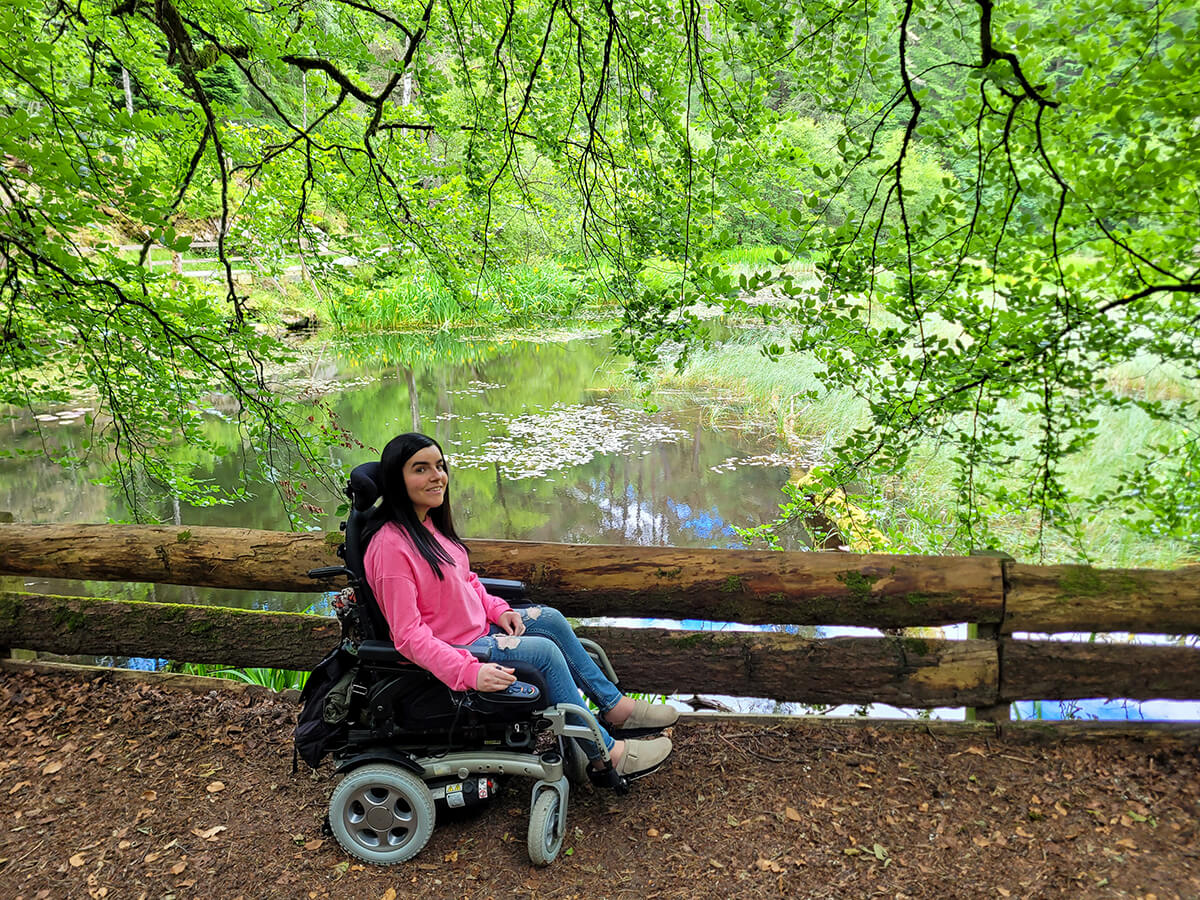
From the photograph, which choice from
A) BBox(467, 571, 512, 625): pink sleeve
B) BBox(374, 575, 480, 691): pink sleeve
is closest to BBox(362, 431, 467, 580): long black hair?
BBox(374, 575, 480, 691): pink sleeve

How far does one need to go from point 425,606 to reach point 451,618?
0.10 meters

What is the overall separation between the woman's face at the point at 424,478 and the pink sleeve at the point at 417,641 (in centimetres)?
28

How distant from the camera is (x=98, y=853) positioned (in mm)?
2369

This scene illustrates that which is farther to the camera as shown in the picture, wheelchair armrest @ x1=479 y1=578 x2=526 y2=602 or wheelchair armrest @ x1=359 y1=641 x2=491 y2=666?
wheelchair armrest @ x1=479 y1=578 x2=526 y2=602

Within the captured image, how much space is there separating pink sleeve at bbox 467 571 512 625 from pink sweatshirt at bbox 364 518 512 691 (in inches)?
3.0

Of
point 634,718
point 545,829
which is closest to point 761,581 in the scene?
point 634,718

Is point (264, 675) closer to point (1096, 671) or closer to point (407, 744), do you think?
point (407, 744)

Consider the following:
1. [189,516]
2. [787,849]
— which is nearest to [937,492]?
[787,849]

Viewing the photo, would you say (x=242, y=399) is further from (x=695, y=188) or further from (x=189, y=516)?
(x=189, y=516)

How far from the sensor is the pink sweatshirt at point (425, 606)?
2150 millimetres

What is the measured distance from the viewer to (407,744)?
2.31 m

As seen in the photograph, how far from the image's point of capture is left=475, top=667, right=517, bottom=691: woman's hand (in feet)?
7.02

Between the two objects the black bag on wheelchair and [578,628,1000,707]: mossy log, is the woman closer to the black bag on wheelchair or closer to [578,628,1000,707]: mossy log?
the black bag on wheelchair

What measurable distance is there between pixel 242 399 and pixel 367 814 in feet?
7.11
